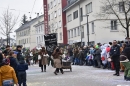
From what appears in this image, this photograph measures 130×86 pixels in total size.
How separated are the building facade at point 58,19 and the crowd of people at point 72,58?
20361 millimetres

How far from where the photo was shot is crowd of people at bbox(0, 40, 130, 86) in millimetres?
9547

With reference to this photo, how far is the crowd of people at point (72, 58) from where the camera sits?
955 cm

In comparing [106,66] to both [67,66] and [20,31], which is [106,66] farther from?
[20,31]

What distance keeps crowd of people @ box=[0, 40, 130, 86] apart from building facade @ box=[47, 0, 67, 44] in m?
20.4

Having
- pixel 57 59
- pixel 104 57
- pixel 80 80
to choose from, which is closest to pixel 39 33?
pixel 104 57

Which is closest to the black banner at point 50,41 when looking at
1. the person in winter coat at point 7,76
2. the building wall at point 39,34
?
the person in winter coat at point 7,76

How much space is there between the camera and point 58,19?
207 feet

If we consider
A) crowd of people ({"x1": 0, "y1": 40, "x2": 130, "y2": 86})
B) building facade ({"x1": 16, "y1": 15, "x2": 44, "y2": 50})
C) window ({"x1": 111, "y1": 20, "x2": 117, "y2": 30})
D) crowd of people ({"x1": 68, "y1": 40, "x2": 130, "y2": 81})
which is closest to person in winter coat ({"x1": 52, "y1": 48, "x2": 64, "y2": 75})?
crowd of people ({"x1": 0, "y1": 40, "x2": 130, "y2": 86})

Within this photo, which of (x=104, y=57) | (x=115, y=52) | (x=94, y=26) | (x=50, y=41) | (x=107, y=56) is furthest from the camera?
(x=94, y=26)

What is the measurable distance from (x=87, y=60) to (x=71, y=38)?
27.3m

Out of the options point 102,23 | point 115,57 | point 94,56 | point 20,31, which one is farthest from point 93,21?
point 20,31

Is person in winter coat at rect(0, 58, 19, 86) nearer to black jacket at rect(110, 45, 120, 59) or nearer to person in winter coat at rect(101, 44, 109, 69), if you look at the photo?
black jacket at rect(110, 45, 120, 59)

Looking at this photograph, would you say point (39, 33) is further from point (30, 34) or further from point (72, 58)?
point (72, 58)

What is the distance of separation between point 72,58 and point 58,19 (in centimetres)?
3121
